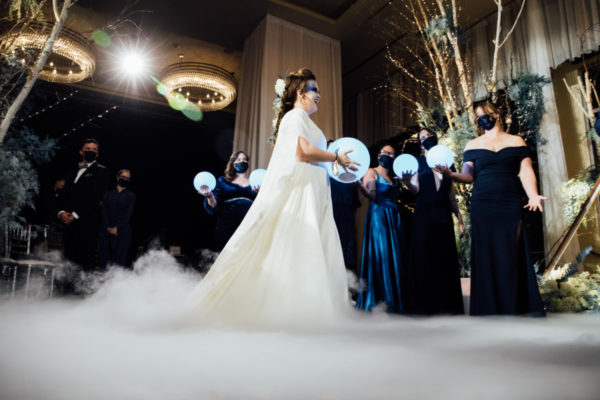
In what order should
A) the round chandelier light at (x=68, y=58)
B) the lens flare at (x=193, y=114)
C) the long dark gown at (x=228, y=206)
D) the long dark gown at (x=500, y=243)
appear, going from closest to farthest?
the long dark gown at (x=500, y=243)
the long dark gown at (x=228, y=206)
the round chandelier light at (x=68, y=58)
the lens flare at (x=193, y=114)

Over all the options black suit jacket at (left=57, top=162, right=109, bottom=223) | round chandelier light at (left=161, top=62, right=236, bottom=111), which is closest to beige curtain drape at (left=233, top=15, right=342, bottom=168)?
round chandelier light at (left=161, top=62, right=236, bottom=111)

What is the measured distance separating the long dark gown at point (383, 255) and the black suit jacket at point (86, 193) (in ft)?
10.5

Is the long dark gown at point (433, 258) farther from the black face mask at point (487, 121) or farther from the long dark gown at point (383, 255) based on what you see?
the black face mask at point (487, 121)

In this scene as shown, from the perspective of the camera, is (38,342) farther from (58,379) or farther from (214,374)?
(214,374)

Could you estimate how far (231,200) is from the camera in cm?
466

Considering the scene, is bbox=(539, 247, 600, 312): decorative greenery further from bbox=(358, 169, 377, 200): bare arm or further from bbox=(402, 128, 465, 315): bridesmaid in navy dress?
bbox=(358, 169, 377, 200): bare arm

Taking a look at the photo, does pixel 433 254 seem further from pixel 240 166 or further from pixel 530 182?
pixel 240 166

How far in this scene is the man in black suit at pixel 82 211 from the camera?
4.68 metres

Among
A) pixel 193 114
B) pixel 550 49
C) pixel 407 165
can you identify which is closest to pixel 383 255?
pixel 407 165

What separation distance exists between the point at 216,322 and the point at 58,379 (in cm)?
104

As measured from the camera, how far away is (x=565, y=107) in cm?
634

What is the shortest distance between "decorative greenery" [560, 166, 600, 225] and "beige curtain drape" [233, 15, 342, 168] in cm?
354

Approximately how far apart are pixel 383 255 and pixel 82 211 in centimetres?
344

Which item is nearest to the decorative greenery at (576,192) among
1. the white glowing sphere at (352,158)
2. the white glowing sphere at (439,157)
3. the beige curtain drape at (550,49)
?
the beige curtain drape at (550,49)
